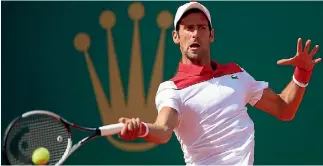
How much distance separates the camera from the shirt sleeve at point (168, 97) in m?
3.17

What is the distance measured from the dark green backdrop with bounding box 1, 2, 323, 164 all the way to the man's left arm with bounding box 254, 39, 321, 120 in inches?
77.9

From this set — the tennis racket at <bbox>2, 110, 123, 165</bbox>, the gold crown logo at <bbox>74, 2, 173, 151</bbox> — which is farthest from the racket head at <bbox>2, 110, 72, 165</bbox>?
the gold crown logo at <bbox>74, 2, 173, 151</bbox>

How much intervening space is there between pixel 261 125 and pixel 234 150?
2379 mm

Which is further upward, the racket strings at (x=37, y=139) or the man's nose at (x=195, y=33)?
the man's nose at (x=195, y=33)

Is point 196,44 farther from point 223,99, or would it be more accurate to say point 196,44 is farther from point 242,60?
point 242,60

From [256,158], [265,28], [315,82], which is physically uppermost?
[265,28]

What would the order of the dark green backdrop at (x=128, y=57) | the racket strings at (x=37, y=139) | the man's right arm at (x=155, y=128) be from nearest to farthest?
1. the man's right arm at (x=155, y=128)
2. the racket strings at (x=37, y=139)
3. the dark green backdrop at (x=128, y=57)

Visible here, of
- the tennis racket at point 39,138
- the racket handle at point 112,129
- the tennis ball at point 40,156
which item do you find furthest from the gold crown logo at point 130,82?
the racket handle at point 112,129

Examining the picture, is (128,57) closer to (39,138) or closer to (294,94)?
(39,138)

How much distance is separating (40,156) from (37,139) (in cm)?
18

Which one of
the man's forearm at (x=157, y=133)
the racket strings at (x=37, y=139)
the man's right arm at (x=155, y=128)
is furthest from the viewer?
the racket strings at (x=37, y=139)

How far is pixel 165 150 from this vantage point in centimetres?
561

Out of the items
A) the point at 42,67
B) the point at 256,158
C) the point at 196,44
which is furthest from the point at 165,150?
the point at 196,44

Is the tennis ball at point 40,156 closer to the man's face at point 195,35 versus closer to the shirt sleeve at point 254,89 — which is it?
the man's face at point 195,35
